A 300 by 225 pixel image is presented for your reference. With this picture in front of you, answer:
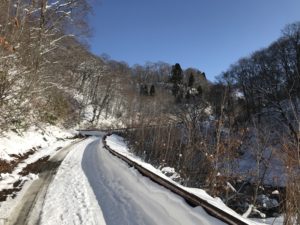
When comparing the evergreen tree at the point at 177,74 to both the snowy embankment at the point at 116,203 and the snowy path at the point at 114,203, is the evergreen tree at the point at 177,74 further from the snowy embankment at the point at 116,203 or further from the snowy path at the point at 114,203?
the snowy path at the point at 114,203

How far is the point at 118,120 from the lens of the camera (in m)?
85.6

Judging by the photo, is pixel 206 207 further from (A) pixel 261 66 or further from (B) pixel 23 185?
(A) pixel 261 66

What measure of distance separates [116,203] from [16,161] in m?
8.30

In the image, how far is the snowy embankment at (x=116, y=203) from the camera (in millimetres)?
6754

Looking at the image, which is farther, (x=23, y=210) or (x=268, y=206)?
(x=268, y=206)

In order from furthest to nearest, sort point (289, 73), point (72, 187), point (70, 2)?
point (289, 73), point (70, 2), point (72, 187)

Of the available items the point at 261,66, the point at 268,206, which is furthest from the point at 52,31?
the point at 261,66

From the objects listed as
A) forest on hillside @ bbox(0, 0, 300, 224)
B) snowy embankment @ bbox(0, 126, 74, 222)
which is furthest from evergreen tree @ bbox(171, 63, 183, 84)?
snowy embankment @ bbox(0, 126, 74, 222)

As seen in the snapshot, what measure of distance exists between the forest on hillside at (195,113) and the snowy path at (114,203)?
2042mm

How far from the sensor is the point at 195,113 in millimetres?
17750

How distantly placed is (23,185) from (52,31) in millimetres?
14635

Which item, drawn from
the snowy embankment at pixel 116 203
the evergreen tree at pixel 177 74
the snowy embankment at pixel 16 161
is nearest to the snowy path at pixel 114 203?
the snowy embankment at pixel 116 203

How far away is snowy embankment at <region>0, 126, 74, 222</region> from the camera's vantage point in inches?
355

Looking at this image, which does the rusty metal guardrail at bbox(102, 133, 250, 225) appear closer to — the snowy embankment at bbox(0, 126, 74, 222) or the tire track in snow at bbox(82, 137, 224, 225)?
the tire track in snow at bbox(82, 137, 224, 225)
